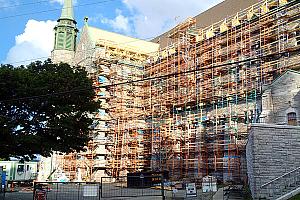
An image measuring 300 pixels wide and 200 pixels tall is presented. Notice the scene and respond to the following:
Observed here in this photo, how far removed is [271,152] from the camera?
63.2 ft

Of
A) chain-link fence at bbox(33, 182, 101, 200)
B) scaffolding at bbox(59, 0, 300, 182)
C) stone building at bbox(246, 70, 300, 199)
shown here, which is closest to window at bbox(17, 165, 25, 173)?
scaffolding at bbox(59, 0, 300, 182)

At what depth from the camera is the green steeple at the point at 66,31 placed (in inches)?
2173

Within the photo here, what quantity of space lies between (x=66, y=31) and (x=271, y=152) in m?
43.0

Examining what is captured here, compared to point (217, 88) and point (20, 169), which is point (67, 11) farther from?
point (217, 88)

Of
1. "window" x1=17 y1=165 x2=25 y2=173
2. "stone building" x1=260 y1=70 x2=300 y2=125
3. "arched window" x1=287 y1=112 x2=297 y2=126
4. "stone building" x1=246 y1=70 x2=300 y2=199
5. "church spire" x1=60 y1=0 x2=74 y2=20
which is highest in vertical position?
"church spire" x1=60 y1=0 x2=74 y2=20

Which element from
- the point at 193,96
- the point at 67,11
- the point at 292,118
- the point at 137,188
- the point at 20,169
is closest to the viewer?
the point at 137,188

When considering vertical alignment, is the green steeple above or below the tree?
above

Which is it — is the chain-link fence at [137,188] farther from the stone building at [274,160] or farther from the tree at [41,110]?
the stone building at [274,160]

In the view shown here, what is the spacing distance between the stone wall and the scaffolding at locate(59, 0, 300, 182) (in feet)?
22.8

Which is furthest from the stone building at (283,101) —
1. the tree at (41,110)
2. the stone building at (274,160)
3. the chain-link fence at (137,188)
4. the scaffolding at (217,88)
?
the tree at (41,110)

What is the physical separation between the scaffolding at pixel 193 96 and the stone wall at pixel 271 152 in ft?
22.8

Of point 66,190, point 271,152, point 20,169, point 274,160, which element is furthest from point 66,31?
point 274,160

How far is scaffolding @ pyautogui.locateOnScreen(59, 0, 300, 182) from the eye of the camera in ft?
107

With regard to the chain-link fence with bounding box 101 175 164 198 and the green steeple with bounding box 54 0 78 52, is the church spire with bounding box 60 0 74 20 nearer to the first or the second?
the green steeple with bounding box 54 0 78 52
